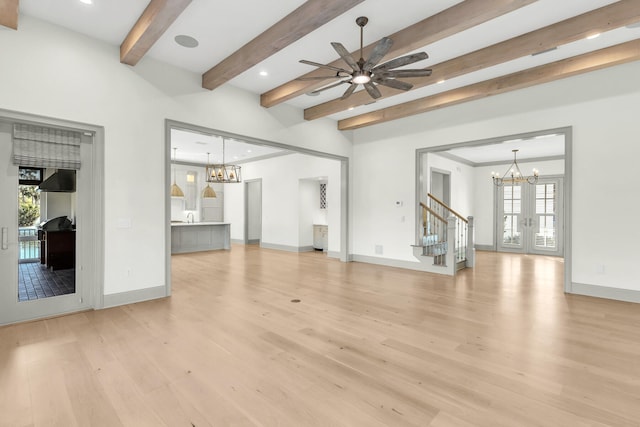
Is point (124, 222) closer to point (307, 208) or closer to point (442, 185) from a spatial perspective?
point (307, 208)

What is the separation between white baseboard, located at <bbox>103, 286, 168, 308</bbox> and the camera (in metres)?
4.01

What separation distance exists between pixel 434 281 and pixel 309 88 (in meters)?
3.90

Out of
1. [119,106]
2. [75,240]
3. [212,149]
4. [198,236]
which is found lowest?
[198,236]

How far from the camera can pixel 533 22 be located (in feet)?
11.6

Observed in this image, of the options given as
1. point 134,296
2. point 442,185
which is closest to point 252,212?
point 442,185

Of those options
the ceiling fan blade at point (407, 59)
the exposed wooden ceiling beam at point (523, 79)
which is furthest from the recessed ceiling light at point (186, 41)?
the exposed wooden ceiling beam at point (523, 79)

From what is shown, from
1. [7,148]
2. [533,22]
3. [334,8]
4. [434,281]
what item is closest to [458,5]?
[533,22]

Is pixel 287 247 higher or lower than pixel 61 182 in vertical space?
lower

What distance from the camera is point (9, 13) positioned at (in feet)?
10.2

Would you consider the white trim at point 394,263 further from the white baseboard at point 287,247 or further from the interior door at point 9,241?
the interior door at point 9,241

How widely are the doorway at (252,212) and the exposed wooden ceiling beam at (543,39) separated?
7.43 meters

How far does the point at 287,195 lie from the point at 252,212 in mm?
A: 2154

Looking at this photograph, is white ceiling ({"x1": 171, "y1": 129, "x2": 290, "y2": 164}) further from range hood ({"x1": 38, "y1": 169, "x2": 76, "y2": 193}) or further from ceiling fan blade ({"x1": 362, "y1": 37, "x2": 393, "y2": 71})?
ceiling fan blade ({"x1": 362, "y1": 37, "x2": 393, "y2": 71})

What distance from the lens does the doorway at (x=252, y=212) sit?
11172 millimetres
